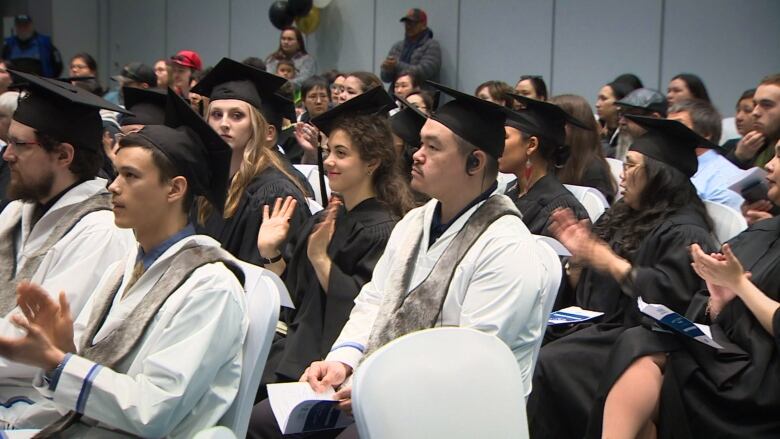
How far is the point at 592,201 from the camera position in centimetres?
504

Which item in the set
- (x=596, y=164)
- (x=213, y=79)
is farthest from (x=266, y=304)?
(x=596, y=164)

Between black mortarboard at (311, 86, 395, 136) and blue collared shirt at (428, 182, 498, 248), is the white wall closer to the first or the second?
black mortarboard at (311, 86, 395, 136)

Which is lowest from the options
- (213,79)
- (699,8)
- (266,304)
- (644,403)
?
(644,403)

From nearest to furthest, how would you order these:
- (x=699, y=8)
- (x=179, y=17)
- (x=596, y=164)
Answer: (x=596, y=164)
(x=699, y=8)
(x=179, y=17)

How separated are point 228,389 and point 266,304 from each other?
0.83 ft

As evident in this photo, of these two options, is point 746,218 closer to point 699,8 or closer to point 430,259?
point 430,259

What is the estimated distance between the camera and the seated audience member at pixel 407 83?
28.5 ft

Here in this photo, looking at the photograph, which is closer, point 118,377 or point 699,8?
point 118,377

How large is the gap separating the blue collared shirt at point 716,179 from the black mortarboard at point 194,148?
3254mm

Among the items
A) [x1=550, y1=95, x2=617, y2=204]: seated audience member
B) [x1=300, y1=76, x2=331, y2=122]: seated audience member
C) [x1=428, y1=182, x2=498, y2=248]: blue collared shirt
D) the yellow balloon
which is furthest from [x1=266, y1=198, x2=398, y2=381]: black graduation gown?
the yellow balloon

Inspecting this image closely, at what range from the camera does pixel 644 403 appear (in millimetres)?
3465

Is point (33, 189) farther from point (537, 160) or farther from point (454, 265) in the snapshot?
point (537, 160)

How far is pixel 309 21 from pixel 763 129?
7879mm

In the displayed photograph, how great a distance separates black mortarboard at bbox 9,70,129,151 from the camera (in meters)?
3.61
